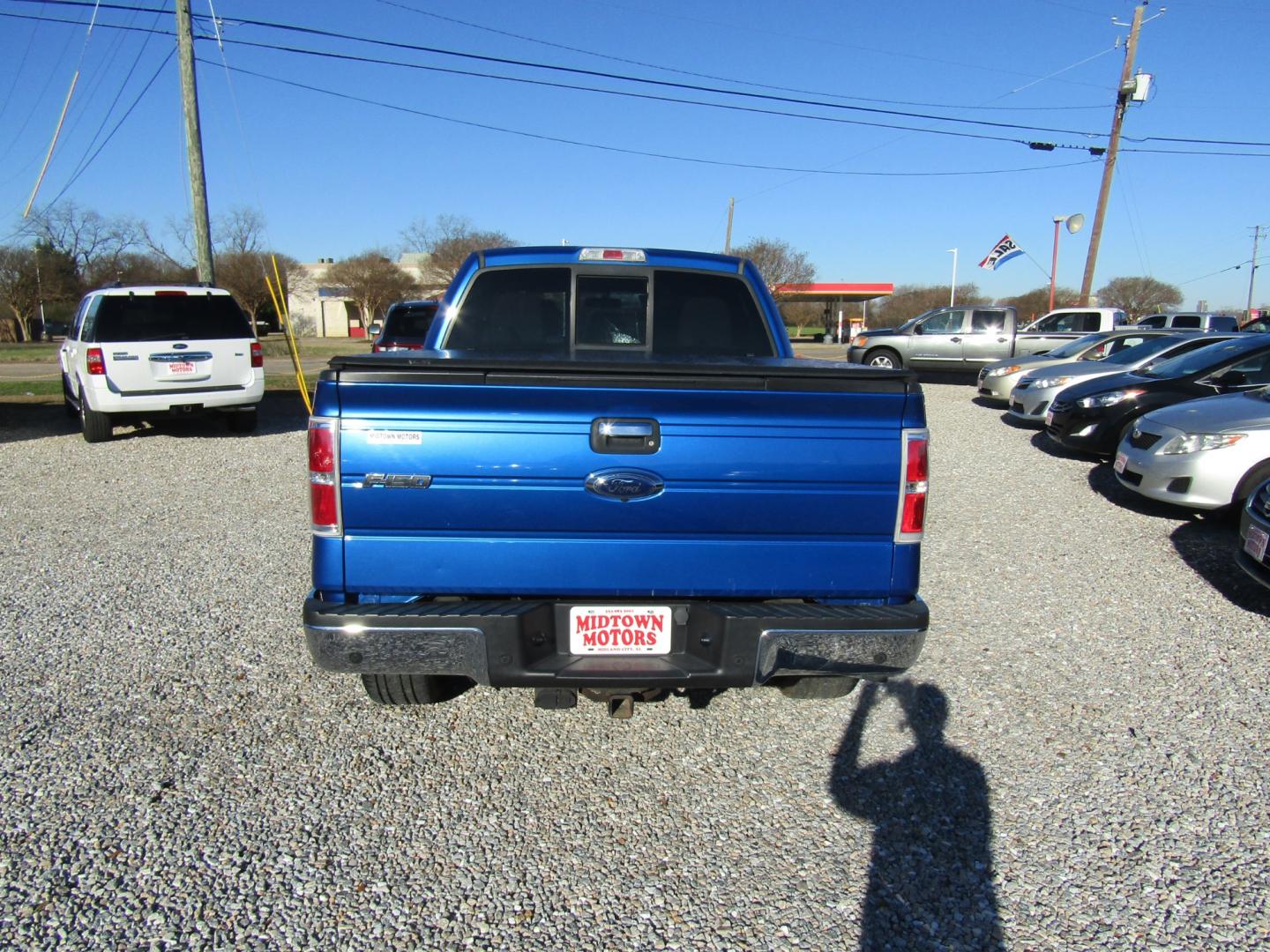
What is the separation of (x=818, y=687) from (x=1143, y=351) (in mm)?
10959

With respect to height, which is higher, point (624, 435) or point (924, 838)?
point (624, 435)

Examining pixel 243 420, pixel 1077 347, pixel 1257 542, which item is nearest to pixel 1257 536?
pixel 1257 542

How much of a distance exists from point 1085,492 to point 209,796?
7986mm

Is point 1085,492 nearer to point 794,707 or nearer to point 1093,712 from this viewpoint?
point 1093,712

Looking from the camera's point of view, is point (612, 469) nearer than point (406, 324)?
Yes

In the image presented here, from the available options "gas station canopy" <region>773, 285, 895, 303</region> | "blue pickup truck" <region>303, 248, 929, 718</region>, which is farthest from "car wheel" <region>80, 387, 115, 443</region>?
"gas station canopy" <region>773, 285, 895, 303</region>

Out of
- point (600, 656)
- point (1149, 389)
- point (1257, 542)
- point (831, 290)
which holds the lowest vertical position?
point (1257, 542)

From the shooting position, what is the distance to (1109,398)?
935cm

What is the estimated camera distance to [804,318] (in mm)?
79812

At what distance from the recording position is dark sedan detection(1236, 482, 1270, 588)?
4.89 metres

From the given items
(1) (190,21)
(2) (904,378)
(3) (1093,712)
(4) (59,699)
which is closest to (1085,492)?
(3) (1093,712)

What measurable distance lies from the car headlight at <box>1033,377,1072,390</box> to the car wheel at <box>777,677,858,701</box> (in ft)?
33.1

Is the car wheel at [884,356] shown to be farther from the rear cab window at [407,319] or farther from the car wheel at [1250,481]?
the car wheel at [1250,481]

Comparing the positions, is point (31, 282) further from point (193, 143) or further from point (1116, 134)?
point (1116, 134)
